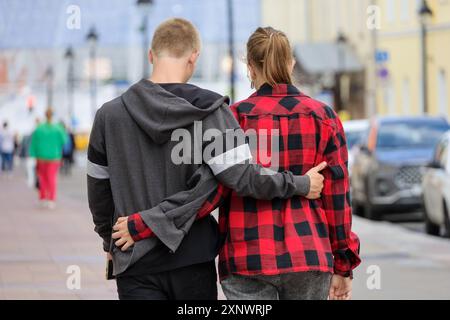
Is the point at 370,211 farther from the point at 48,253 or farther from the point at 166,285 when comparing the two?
the point at 166,285

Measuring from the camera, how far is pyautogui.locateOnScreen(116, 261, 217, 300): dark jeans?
4992 mm

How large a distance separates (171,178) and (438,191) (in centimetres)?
1291

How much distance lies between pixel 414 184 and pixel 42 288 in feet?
36.2

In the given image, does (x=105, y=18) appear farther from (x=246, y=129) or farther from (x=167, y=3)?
(x=246, y=129)

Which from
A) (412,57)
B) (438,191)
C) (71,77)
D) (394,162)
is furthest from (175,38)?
(71,77)

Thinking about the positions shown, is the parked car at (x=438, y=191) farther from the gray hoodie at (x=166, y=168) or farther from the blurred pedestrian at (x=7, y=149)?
the blurred pedestrian at (x=7, y=149)

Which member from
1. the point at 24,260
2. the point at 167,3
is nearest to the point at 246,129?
the point at 24,260

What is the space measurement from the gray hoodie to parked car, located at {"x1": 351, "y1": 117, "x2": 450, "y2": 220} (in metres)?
16.1

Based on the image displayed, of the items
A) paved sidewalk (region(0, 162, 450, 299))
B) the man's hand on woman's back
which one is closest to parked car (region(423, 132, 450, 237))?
paved sidewalk (region(0, 162, 450, 299))

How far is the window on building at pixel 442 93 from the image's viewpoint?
4497 cm

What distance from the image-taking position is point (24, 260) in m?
13.8

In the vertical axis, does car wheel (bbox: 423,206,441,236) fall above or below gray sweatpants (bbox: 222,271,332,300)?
below

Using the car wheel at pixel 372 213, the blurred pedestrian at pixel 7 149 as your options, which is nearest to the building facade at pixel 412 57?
the blurred pedestrian at pixel 7 149

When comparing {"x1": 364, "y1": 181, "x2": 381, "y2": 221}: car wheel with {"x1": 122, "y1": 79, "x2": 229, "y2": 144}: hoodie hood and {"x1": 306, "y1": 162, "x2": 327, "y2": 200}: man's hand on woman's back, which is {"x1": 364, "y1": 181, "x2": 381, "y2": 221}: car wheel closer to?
{"x1": 306, "y1": 162, "x2": 327, "y2": 200}: man's hand on woman's back
